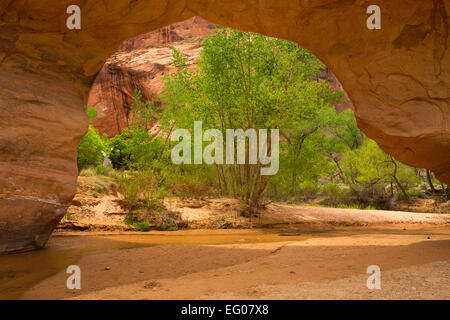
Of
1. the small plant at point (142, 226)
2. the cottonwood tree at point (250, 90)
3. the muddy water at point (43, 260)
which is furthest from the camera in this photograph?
the cottonwood tree at point (250, 90)

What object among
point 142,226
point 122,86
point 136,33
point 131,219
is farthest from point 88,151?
point 122,86

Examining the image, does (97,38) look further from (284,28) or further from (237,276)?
(237,276)

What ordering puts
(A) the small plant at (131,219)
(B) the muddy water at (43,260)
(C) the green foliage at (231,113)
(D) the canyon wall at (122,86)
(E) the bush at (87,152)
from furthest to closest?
(D) the canyon wall at (122,86), (E) the bush at (87,152), (C) the green foliage at (231,113), (A) the small plant at (131,219), (B) the muddy water at (43,260)

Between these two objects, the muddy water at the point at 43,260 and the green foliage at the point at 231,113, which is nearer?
the muddy water at the point at 43,260

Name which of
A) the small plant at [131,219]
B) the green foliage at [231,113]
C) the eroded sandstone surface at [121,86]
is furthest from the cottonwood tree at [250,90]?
the eroded sandstone surface at [121,86]

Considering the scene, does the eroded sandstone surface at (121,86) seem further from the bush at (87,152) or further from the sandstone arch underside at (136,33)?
the sandstone arch underside at (136,33)

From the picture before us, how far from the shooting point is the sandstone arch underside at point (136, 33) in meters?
3.35

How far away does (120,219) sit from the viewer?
20.5 ft

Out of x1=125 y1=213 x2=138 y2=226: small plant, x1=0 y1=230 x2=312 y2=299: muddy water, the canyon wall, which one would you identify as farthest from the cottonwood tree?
the canyon wall

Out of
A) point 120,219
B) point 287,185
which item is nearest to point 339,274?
point 120,219

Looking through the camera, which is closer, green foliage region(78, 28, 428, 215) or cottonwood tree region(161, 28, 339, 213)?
green foliage region(78, 28, 428, 215)

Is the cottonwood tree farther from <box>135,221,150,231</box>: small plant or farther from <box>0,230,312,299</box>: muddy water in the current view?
<box>0,230,312,299</box>: muddy water

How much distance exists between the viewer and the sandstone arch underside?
335cm
